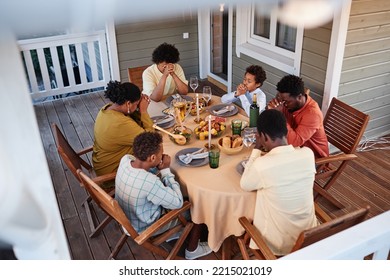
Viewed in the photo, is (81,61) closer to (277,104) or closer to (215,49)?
(215,49)

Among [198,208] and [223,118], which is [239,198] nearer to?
[198,208]

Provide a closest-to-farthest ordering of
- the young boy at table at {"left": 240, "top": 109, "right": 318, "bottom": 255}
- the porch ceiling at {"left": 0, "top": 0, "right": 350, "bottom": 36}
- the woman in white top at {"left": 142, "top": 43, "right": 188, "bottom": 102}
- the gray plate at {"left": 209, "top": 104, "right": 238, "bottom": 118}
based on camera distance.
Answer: the porch ceiling at {"left": 0, "top": 0, "right": 350, "bottom": 36} → the young boy at table at {"left": 240, "top": 109, "right": 318, "bottom": 255} → the gray plate at {"left": 209, "top": 104, "right": 238, "bottom": 118} → the woman in white top at {"left": 142, "top": 43, "right": 188, "bottom": 102}

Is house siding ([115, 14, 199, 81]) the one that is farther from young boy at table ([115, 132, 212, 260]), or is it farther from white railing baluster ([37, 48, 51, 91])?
young boy at table ([115, 132, 212, 260])

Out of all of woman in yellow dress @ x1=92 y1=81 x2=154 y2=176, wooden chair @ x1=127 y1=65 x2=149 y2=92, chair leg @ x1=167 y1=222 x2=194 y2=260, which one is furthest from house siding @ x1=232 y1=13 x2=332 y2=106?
chair leg @ x1=167 y1=222 x2=194 y2=260

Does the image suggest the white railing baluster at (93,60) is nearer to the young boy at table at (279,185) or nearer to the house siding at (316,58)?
the house siding at (316,58)

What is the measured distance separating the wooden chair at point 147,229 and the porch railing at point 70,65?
3.21 meters

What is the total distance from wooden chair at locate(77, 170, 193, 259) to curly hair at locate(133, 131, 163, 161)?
0.28m

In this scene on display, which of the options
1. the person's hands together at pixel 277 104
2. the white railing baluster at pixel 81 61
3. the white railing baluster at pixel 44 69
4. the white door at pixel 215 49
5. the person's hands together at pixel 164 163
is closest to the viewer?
the person's hands together at pixel 164 163

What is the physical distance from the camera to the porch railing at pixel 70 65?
495 centimetres

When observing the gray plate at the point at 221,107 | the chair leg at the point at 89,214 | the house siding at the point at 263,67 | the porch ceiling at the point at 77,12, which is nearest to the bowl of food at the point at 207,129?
the gray plate at the point at 221,107

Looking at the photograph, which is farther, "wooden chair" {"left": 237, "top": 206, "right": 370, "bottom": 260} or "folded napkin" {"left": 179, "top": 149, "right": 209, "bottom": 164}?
"folded napkin" {"left": 179, "top": 149, "right": 209, "bottom": 164}

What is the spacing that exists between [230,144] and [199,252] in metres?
0.76

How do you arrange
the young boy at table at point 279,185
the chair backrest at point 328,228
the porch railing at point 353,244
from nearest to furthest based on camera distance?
the porch railing at point 353,244 → the chair backrest at point 328,228 → the young boy at table at point 279,185

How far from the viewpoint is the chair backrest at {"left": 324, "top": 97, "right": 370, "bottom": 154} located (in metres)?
2.64
